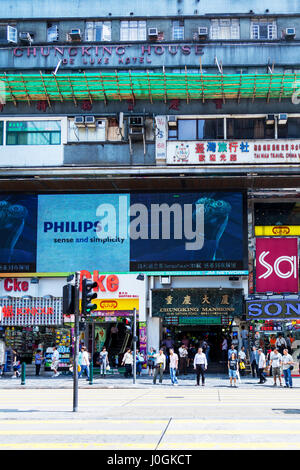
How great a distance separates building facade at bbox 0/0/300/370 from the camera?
32.0m

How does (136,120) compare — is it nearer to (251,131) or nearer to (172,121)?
(172,121)

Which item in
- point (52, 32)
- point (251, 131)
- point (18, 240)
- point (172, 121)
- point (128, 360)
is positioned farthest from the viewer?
point (52, 32)

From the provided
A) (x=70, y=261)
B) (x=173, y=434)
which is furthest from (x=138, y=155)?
(x=173, y=434)

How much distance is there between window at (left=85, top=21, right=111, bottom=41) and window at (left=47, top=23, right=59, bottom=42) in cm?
175

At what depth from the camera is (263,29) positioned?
34812 millimetres

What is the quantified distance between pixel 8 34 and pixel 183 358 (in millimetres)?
20568

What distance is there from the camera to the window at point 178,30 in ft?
115

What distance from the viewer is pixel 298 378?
2970cm

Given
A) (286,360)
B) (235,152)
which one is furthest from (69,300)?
(235,152)

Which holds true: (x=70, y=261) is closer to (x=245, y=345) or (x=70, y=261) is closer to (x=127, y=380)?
(x=127, y=380)

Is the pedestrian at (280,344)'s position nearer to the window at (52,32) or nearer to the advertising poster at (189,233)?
the advertising poster at (189,233)

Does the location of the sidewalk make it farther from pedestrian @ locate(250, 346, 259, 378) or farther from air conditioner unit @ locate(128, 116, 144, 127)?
air conditioner unit @ locate(128, 116, 144, 127)

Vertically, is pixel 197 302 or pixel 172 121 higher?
pixel 172 121
